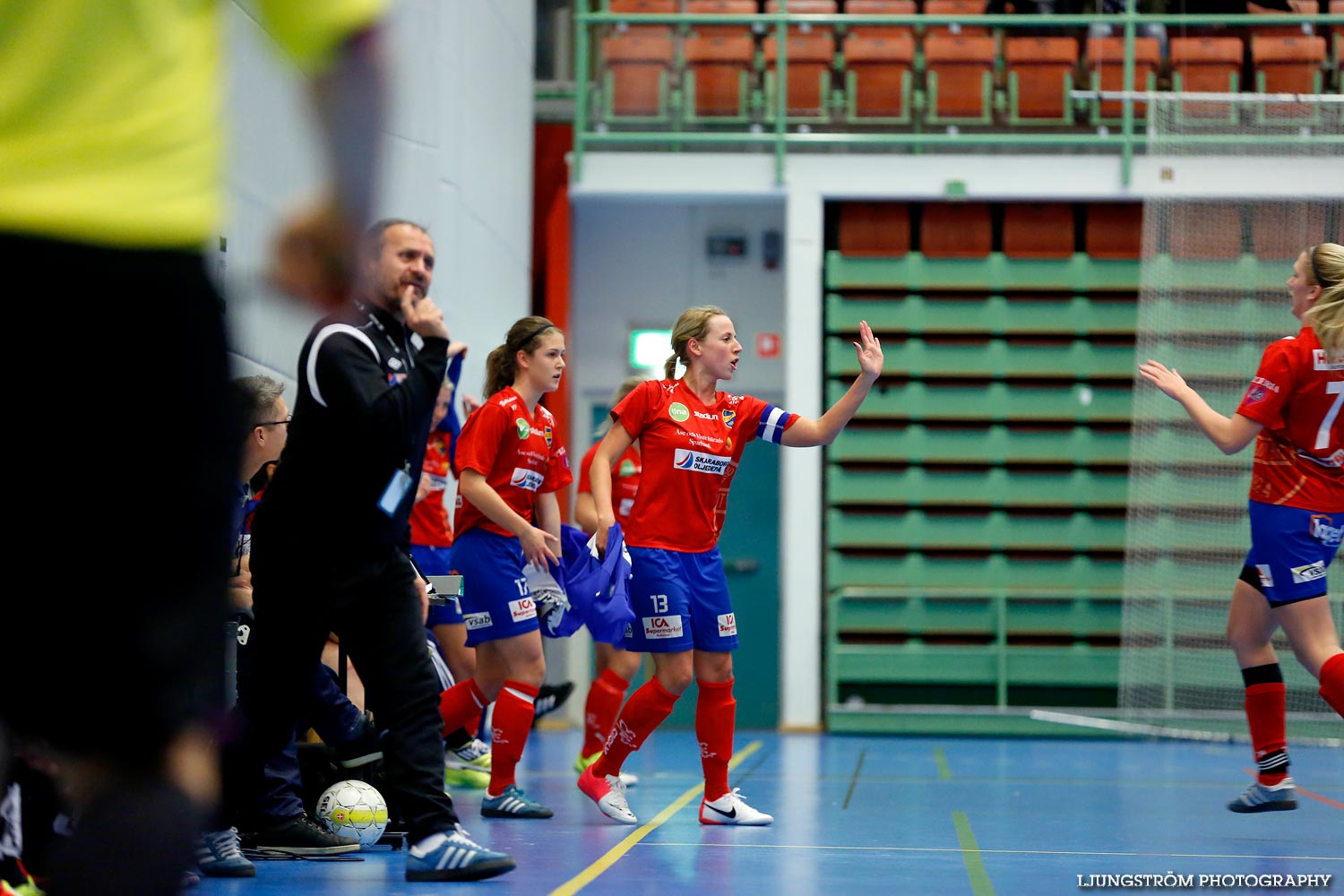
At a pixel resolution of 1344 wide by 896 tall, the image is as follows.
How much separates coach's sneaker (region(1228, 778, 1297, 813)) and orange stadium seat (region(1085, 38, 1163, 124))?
733 cm

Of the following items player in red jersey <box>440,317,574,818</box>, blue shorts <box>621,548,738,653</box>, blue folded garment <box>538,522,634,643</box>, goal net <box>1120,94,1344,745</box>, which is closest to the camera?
blue folded garment <box>538,522,634,643</box>

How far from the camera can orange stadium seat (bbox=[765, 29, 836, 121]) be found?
1130 centimetres

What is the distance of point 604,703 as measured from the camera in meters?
6.00

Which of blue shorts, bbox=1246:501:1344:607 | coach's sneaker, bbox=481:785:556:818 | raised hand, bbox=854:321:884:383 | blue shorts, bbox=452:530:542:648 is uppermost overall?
raised hand, bbox=854:321:884:383

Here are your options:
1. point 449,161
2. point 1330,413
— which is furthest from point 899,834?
point 449,161

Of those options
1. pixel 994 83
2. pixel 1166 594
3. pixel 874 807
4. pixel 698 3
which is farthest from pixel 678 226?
pixel 874 807

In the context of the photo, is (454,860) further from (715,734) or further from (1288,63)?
(1288,63)

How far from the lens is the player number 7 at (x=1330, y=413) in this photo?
484 centimetres

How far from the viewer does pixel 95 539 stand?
1299 millimetres

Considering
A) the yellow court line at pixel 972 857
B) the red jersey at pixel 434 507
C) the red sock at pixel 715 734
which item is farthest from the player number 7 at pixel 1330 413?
the red jersey at pixel 434 507

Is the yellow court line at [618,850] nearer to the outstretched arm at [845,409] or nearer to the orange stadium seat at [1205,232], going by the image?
the outstretched arm at [845,409]

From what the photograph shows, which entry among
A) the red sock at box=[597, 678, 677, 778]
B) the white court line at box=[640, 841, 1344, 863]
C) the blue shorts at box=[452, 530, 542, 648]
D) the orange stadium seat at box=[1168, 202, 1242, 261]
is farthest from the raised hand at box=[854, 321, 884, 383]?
the orange stadium seat at box=[1168, 202, 1242, 261]

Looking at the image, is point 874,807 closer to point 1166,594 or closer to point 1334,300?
point 1334,300

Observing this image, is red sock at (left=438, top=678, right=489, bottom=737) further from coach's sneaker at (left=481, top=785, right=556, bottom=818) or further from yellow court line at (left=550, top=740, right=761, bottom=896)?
yellow court line at (left=550, top=740, right=761, bottom=896)
